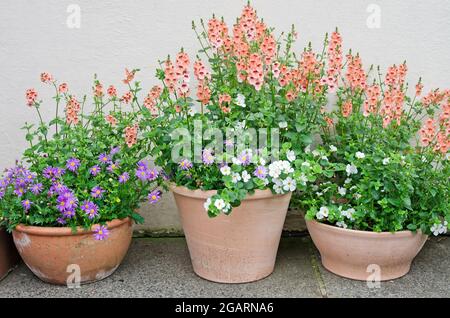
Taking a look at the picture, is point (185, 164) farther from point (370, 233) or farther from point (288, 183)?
point (370, 233)

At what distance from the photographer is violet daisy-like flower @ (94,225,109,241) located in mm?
2748

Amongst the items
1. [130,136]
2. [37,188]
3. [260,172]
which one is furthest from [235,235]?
[37,188]

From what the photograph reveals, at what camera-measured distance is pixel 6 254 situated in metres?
3.06

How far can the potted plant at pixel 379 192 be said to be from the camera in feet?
9.21

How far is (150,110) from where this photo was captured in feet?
9.92

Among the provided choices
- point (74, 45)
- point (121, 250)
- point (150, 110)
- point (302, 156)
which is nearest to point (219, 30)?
point (150, 110)

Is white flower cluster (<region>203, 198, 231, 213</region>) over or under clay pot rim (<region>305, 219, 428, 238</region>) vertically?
over

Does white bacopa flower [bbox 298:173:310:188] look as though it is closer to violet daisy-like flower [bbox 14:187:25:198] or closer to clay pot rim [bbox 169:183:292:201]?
clay pot rim [bbox 169:183:292:201]

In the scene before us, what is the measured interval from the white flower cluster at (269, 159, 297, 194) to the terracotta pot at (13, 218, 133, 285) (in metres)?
0.77

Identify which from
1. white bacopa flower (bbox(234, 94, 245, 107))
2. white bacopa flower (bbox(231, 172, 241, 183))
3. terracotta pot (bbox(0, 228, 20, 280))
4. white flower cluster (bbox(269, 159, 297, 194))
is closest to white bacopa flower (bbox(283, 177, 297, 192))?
white flower cluster (bbox(269, 159, 297, 194))

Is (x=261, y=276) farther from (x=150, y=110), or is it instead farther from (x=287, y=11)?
(x=287, y=11)

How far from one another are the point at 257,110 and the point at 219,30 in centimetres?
44

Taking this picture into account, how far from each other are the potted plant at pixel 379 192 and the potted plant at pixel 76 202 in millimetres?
898

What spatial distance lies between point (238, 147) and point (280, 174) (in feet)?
0.76
